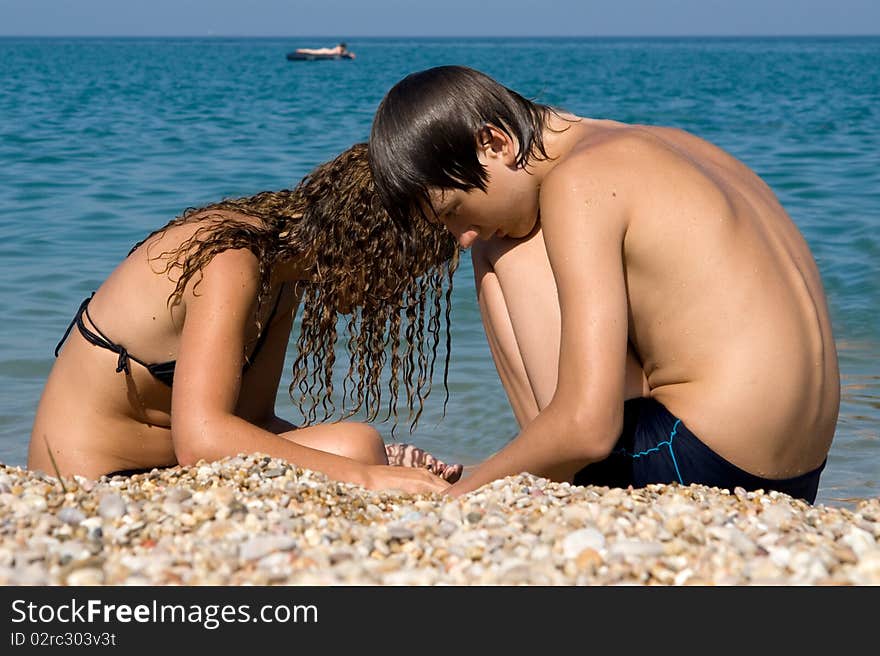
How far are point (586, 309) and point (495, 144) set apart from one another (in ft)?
1.89

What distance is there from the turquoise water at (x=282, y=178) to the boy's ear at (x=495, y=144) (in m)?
1.83

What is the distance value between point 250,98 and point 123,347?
826 inches

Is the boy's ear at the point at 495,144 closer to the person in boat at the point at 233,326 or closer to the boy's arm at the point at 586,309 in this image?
the boy's arm at the point at 586,309

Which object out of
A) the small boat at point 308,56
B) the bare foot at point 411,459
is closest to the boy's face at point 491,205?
the bare foot at point 411,459

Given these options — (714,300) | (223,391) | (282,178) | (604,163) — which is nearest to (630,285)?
(714,300)

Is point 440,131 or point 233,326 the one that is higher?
point 440,131

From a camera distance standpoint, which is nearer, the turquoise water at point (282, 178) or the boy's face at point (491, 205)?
the boy's face at point (491, 205)

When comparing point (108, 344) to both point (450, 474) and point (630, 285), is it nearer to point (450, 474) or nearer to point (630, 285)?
point (450, 474)

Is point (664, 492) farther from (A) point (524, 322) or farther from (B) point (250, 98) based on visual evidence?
(B) point (250, 98)

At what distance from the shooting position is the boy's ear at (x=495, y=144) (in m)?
2.86

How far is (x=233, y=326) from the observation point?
9.90 ft

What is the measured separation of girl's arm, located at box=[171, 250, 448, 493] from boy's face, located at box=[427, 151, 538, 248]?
0.58 m

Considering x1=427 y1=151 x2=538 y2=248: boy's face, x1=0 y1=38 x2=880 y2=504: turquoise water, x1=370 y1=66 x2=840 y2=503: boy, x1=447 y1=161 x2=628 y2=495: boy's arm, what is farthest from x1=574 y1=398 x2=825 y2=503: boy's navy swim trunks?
x1=0 y1=38 x2=880 y2=504: turquoise water

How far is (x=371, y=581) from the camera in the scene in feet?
6.60
